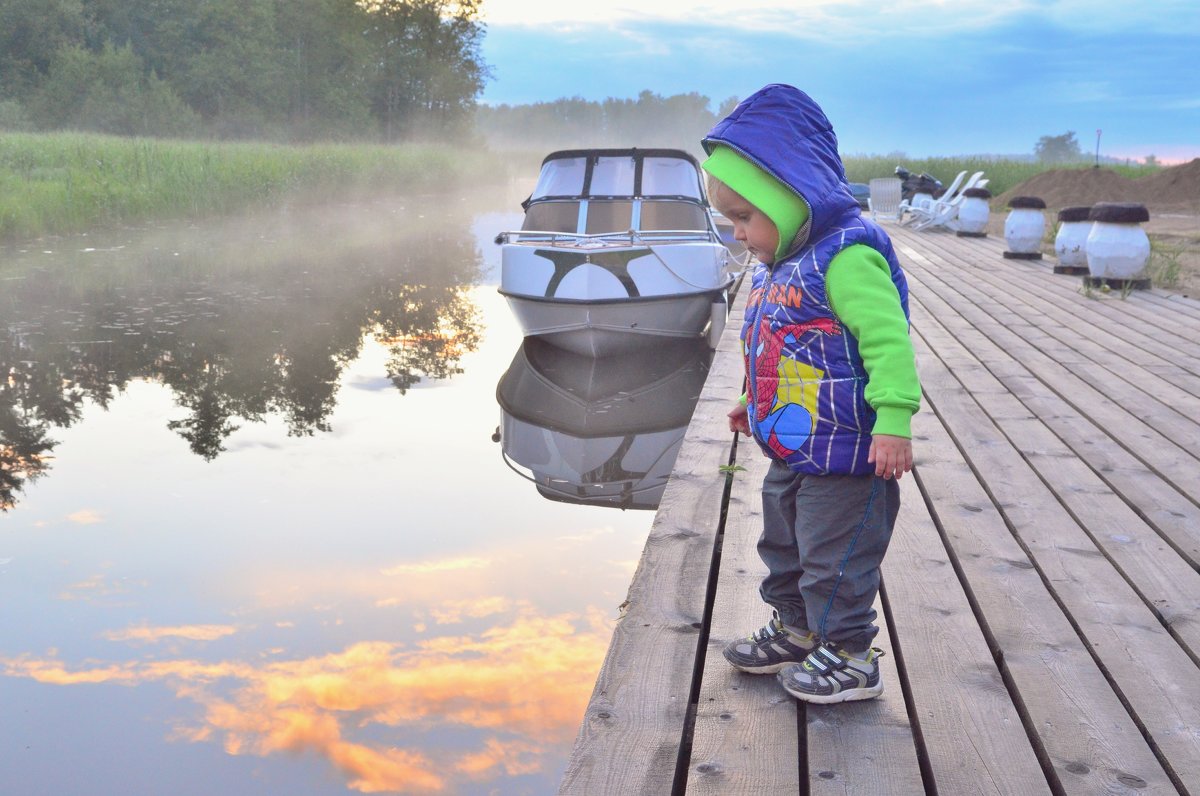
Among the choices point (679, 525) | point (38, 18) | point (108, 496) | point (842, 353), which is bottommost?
point (108, 496)

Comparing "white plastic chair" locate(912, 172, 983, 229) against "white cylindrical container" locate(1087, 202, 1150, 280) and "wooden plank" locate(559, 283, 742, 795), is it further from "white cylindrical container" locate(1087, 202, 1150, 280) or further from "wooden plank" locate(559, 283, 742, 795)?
"wooden plank" locate(559, 283, 742, 795)

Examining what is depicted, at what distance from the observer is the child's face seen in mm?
2605

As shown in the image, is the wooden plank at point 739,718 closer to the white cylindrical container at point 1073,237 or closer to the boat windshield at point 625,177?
the boat windshield at point 625,177

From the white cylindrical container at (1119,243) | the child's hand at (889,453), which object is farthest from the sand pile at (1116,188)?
the child's hand at (889,453)

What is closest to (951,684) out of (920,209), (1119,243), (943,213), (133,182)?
(1119,243)

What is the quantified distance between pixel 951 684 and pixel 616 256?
8.16 m

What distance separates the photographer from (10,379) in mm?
9211

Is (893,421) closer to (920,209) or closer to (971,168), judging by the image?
(920,209)

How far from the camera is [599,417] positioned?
29.3 ft

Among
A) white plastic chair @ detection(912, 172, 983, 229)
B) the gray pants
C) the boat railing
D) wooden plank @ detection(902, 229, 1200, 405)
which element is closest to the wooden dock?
the gray pants

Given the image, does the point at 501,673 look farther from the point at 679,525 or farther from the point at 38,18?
the point at 38,18

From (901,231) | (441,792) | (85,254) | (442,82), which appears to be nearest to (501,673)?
(441,792)

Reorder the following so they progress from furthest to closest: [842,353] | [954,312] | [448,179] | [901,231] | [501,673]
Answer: [448,179] < [901,231] < [954,312] < [501,673] < [842,353]

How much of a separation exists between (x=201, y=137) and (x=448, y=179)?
18.6m
